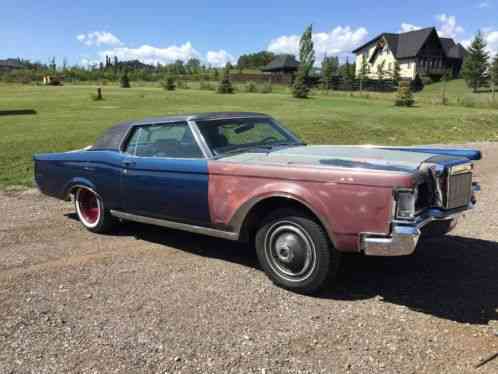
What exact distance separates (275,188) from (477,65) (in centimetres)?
5851

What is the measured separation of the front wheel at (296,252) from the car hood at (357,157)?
515 mm

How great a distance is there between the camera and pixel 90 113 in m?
23.1

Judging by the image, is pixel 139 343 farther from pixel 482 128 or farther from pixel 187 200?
pixel 482 128

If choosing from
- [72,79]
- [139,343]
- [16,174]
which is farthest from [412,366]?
[72,79]

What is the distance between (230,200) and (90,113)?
67.3 feet

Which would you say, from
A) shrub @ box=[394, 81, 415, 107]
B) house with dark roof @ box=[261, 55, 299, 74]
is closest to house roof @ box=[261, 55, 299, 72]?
house with dark roof @ box=[261, 55, 299, 74]

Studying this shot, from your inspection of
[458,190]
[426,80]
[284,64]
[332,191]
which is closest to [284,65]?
[284,64]

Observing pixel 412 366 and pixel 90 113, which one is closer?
pixel 412 366

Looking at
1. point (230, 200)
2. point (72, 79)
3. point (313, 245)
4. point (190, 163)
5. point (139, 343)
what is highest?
point (72, 79)

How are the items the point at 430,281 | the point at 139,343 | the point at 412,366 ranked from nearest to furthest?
1. the point at 412,366
2. the point at 139,343
3. the point at 430,281

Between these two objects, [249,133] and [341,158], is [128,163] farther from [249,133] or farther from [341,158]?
[341,158]

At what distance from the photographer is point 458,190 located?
13.2 feet

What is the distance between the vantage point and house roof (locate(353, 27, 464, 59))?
6812 centimetres

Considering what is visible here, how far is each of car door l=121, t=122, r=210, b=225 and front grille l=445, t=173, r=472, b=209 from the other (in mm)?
2140
